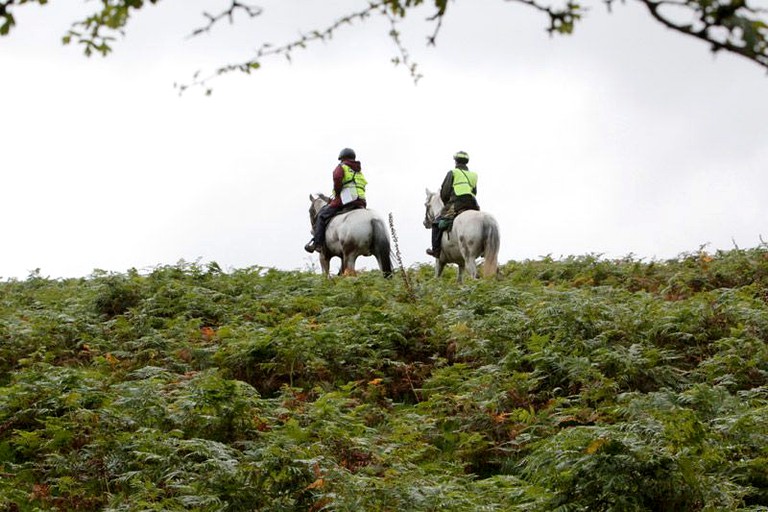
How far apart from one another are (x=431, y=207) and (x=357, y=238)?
2088 mm

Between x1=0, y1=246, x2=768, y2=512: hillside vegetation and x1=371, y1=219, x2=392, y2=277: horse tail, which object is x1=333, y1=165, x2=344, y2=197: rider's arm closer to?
x1=371, y1=219, x2=392, y2=277: horse tail

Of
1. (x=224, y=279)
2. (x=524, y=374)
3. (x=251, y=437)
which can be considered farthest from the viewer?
(x=224, y=279)

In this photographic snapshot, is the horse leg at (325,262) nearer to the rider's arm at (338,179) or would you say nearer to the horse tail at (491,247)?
the rider's arm at (338,179)

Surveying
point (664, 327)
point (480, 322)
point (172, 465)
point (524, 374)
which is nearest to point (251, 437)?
point (172, 465)

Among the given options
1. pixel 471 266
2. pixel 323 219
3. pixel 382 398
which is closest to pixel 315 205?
pixel 323 219

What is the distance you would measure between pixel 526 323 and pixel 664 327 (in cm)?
169

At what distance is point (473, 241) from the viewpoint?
18.6m

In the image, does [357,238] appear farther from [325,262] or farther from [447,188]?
[447,188]

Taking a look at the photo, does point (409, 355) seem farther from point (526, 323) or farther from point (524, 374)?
point (524, 374)

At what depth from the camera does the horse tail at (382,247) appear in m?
19.6

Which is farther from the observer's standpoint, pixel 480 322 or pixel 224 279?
pixel 224 279

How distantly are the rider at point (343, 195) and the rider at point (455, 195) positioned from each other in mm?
1796

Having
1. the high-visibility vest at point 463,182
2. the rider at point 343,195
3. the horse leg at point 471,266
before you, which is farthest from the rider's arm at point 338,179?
the horse leg at point 471,266

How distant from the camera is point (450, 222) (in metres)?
19.5
